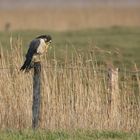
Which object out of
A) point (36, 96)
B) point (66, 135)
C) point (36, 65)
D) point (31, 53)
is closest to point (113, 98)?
point (36, 96)

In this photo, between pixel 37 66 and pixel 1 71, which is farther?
pixel 1 71

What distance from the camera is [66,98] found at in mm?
13336

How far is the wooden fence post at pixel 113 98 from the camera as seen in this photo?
1305 cm

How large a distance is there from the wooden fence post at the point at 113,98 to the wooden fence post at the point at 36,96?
127 centimetres

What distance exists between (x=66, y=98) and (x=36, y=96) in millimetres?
938

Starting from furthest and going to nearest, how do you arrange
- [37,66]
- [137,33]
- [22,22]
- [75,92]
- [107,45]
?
[22,22], [137,33], [107,45], [75,92], [37,66]

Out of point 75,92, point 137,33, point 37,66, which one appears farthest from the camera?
point 137,33

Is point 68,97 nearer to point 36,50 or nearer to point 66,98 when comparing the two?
point 66,98

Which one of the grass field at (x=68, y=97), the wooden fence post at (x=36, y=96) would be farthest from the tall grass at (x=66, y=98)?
the wooden fence post at (x=36, y=96)

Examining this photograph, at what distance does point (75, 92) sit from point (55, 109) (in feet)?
1.47

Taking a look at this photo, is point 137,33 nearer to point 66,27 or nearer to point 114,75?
point 66,27

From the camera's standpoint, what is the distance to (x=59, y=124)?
13.1 m

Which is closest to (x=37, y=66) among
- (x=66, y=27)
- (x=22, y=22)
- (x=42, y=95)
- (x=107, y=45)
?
(x=42, y=95)

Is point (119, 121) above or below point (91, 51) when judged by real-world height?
below
